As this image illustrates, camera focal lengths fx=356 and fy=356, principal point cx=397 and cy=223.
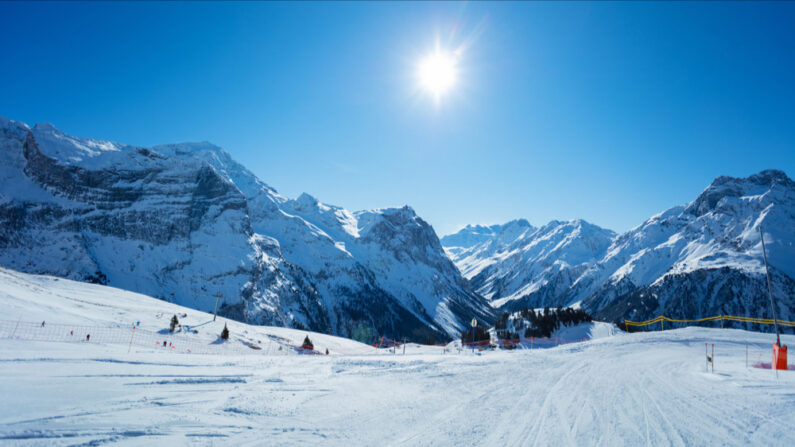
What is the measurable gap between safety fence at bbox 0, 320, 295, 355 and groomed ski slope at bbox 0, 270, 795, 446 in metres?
8.29

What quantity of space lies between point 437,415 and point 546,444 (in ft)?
11.0

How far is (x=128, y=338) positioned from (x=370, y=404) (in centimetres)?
3003

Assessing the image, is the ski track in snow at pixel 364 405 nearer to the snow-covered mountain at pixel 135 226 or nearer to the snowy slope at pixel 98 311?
the snowy slope at pixel 98 311

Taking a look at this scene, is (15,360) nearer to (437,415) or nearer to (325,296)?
(437,415)

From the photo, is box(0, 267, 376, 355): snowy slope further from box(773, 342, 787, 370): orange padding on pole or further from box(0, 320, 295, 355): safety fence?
box(773, 342, 787, 370): orange padding on pole

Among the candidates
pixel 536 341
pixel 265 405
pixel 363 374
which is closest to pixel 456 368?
pixel 363 374

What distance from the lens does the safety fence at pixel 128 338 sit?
25.0 meters

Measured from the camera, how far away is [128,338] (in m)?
31.2

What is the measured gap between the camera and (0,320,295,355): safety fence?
25000mm

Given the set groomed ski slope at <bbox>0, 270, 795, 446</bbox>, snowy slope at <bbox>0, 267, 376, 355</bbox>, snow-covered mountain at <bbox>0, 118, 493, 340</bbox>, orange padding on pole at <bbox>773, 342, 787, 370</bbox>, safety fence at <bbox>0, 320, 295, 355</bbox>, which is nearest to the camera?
groomed ski slope at <bbox>0, 270, 795, 446</bbox>

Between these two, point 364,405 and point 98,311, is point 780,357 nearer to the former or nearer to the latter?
point 364,405

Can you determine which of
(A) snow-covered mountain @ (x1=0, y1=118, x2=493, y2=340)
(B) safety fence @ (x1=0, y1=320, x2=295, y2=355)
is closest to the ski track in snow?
(B) safety fence @ (x1=0, y1=320, x2=295, y2=355)

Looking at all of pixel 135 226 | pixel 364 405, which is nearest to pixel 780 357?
pixel 364 405

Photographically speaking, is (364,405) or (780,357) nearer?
(364,405)
